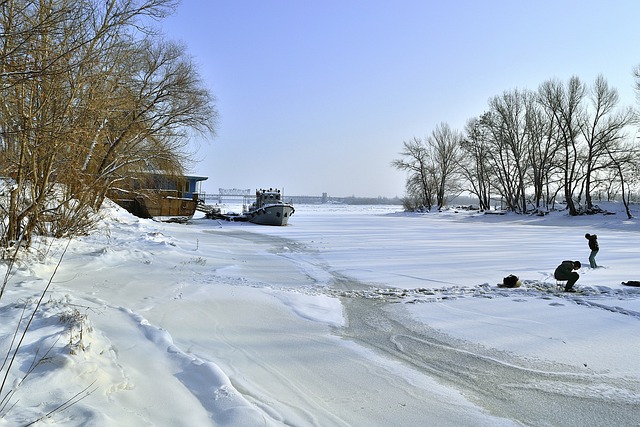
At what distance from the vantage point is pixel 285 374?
404 centimetres

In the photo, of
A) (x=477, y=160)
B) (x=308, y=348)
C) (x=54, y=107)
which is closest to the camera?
(x=308, y=348)

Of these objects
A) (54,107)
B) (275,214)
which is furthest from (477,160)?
(54,107)

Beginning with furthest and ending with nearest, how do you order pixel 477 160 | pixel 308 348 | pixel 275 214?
1. pixel 477 160
2. pixel 275 214
3. pixel 308 348

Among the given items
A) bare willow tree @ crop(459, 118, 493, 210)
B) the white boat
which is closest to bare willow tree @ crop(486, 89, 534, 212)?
bare willow tree @ crop(459, 118, 493, 210)

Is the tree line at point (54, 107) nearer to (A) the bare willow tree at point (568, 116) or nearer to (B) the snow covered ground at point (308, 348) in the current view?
(B) the snow covered ground at point (308, 348)

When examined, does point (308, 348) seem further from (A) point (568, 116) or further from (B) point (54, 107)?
(A) point (568, 116)

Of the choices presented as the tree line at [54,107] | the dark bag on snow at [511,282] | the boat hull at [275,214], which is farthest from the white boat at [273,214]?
the dark bag on snow at [511,282]

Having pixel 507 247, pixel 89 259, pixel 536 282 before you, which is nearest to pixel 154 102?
pixel 89 259

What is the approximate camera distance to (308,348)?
4.84 metres

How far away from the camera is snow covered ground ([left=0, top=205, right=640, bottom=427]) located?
308 centimetres

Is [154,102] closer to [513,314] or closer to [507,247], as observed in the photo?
[507,247]

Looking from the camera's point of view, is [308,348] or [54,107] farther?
[54,107]

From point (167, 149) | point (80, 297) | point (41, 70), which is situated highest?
point (167, 149)

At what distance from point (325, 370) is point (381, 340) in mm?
1219
